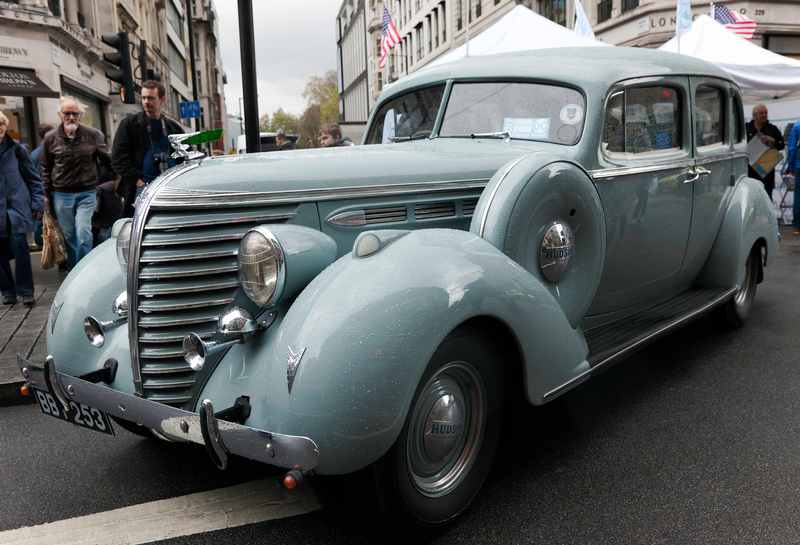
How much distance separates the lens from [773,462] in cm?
268

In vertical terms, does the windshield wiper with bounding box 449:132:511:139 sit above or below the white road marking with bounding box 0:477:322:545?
above

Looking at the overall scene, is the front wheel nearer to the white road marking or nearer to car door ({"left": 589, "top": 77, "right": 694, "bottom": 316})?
the white road marking

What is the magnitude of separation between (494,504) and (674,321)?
170 centimetres

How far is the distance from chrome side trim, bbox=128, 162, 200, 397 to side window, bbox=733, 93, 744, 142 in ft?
12.6

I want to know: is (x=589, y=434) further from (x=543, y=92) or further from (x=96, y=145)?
(x=96, y=145)

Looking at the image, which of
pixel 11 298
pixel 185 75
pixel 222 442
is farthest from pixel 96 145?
pixel 185 75

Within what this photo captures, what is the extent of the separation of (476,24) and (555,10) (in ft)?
25.8

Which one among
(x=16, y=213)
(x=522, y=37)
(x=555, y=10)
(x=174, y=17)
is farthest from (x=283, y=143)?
(x=174, y=17)

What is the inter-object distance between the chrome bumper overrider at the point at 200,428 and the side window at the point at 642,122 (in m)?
2.27

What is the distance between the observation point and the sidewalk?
3604mm

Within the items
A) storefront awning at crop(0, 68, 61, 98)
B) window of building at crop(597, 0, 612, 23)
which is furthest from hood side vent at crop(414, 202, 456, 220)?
window of building at crop(597, 0, 612, 23)

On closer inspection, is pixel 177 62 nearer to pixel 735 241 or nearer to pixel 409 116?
pixel 409 116

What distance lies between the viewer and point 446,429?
218 cm

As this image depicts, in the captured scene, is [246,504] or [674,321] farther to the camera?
[674,321]
